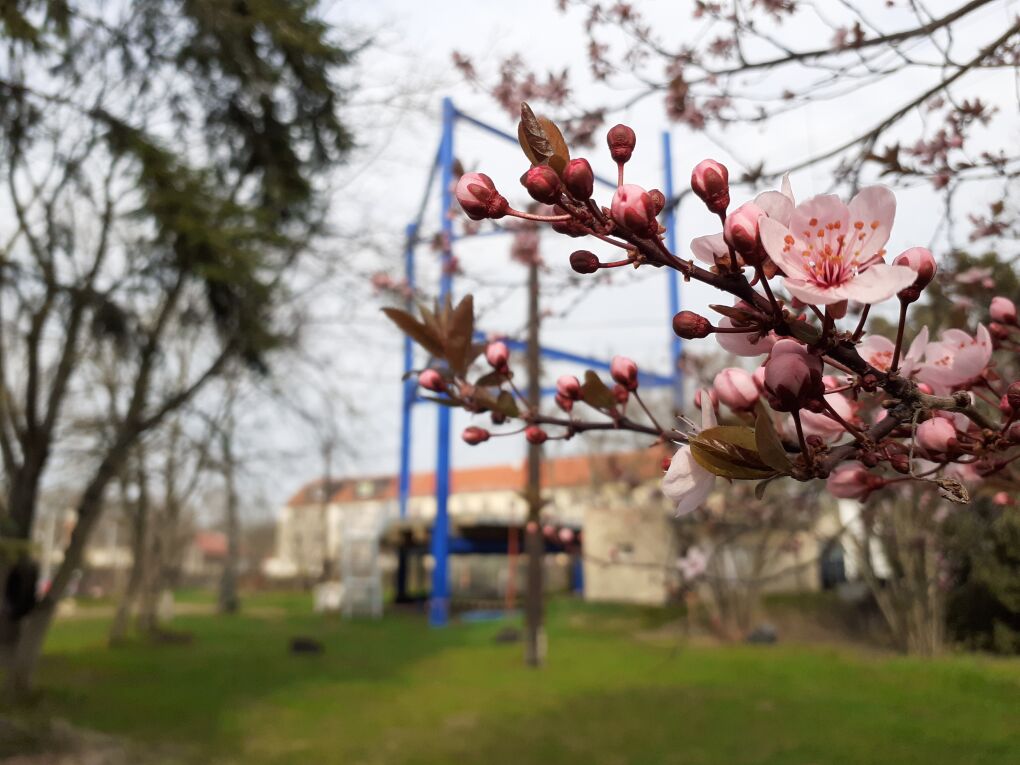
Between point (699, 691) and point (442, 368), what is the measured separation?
5441 millimetres

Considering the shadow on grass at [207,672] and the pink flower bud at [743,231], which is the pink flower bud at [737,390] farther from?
the shadow on grass at [207,672]

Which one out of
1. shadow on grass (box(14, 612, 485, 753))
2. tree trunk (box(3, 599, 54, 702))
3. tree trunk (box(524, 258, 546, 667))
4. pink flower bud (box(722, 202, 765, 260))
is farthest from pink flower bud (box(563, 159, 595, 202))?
tree trunk (box(3, 599, 54, 702))

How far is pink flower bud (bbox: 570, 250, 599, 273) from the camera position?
65cm

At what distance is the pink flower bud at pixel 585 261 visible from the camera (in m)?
0.65

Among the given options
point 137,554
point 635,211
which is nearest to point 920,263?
point 635,211

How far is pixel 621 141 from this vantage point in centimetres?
69

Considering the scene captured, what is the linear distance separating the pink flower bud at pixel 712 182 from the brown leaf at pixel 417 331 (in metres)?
0.46

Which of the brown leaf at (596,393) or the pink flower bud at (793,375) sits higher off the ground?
the brown leaf at (596,393)

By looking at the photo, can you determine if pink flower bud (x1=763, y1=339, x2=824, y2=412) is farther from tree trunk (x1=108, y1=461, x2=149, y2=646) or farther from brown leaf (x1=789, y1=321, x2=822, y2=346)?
tree trunk (x1=108, y1=461, x2=149, y2=646)

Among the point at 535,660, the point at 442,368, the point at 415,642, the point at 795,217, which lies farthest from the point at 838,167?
the point at 415,642

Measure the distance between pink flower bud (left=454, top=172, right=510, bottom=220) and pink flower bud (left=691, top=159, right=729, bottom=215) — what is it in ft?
0.53

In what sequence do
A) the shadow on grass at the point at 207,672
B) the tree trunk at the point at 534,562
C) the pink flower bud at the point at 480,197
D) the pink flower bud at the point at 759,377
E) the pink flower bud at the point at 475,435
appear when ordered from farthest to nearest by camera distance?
the tree trunk at the point at 534,562
the shadow on grass at the point at 207,672
the pink flower bud at the point at 475,435
the pink flower bud at the point at 759,377
the pink flower bud at the point at 480,197

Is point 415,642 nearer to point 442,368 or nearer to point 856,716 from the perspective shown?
point 856,716

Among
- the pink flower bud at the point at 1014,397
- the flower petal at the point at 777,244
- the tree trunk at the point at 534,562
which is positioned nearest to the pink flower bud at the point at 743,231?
the flower petal at the point at 777,244
